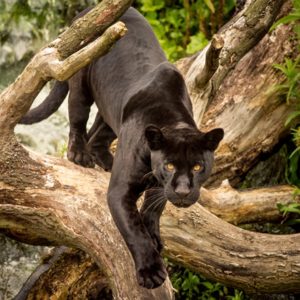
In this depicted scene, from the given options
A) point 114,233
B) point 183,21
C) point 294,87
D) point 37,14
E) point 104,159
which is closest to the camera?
point 114,233

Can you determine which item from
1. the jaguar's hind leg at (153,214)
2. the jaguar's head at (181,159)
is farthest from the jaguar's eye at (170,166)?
the jaguar's hind leg at (153,214)

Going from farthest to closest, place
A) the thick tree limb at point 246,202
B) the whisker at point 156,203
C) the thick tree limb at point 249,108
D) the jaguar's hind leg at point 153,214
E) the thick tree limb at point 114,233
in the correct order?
1. the thick tree limb at point 249,108
2. the thick tree limb at point 246,202
3. the thick tree limb at point 114,233
4. the jaguar's hind leg at point 153,214
5. the whisker at point 156,203

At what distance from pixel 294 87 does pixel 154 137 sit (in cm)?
200

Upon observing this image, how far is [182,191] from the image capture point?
12.0 ft

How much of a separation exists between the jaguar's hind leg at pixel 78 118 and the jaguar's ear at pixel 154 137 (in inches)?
42.6

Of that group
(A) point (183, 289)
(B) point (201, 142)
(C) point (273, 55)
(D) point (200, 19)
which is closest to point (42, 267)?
(A) point (183, 289)

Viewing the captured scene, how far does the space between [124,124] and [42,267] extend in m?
1.42

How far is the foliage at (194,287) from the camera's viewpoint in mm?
5971

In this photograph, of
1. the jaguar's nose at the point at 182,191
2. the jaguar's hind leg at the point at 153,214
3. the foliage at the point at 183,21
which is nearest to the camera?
the jaguar's nose at the point at 182,191

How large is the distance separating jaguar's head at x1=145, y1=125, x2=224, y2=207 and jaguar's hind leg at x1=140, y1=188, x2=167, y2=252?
38cm

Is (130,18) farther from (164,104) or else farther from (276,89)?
(276,89)

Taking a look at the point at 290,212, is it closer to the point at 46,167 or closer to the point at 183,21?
the point at 46,167

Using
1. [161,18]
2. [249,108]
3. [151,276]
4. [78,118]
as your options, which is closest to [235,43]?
[249,108]

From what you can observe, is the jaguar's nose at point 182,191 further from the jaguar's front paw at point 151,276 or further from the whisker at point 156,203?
the jaguar's front paw at point 151,276
